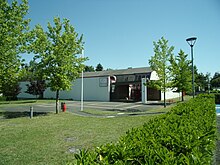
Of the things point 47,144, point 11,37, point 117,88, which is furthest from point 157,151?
point 117,88

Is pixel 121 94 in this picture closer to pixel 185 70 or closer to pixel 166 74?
pixel 185 70

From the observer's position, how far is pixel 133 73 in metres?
35.2

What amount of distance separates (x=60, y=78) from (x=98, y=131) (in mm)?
7201

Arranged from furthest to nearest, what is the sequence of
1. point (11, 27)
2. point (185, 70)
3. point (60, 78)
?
point (185, 70), point (60, 78), point (11, 27)

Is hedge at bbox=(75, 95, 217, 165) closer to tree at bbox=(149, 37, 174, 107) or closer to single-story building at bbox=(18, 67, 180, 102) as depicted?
tree at bbox=(149, 37, 174, 107)

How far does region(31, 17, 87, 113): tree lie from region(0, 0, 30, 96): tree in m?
1.63

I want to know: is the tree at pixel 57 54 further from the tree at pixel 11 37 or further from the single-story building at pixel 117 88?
the single-story building at pixel 117 88

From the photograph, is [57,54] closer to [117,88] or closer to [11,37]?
[11,37]

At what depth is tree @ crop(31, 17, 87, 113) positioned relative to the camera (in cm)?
1577

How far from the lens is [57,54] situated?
16.0 meters

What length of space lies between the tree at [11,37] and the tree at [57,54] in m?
1.63

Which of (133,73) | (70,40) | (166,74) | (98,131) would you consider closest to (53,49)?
(70,40)

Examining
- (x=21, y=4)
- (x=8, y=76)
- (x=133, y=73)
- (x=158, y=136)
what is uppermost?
(x=21, y=4)

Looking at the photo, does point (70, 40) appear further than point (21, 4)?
Yes
